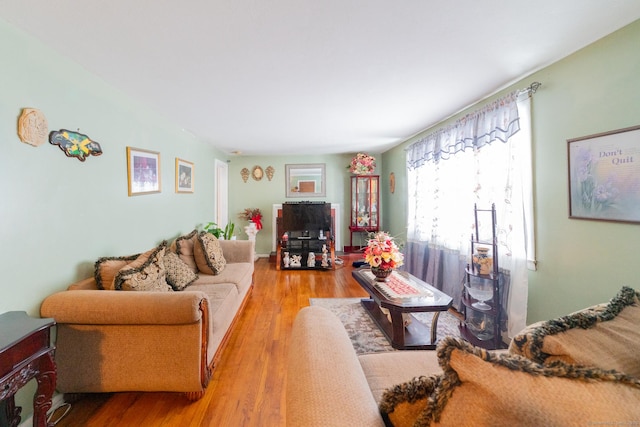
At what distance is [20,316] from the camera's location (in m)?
1.25

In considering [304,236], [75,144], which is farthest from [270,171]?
[75,144]

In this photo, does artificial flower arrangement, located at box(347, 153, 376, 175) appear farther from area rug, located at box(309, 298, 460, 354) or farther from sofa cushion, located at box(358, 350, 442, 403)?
sofa cushion, located at box(358, 350, 442, 403)

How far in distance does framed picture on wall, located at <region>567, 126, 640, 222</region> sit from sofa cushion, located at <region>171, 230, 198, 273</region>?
3.46 meters

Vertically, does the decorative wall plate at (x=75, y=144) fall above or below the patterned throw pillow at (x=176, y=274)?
above

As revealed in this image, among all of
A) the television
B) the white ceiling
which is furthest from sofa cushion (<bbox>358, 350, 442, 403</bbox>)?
the television

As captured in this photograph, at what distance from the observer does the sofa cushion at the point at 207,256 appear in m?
2.71

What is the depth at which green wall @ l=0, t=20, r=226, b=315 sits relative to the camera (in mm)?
1337

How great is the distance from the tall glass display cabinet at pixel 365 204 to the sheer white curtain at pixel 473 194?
4.60ft

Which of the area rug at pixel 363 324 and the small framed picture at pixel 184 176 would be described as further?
the small framed picture at pixel 184 176

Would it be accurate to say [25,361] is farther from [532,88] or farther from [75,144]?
[532,88]

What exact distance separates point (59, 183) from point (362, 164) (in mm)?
4458

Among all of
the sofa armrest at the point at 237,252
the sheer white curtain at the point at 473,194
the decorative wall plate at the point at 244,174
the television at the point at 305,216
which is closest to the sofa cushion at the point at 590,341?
the sheer white curtain at the point at 473,194

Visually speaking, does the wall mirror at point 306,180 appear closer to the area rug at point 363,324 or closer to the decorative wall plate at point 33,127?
the area rug at point 363,324

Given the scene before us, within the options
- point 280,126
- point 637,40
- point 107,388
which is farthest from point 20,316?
point 637,40
